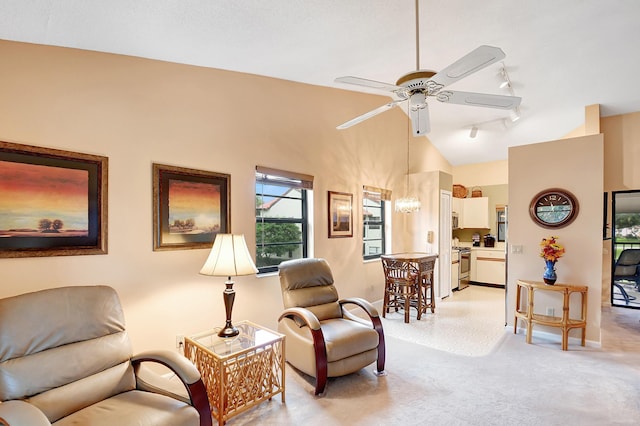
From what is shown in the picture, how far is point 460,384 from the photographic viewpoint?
2.74 m

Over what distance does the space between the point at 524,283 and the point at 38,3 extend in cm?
509

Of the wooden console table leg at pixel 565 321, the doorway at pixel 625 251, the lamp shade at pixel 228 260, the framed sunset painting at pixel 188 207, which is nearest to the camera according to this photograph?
the lamp shade at pixel 228 260

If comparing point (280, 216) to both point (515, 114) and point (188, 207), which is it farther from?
point (515, 114)

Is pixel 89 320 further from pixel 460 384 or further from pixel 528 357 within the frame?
pixel 528 357

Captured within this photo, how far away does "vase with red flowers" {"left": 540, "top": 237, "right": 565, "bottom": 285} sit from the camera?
3.58 m

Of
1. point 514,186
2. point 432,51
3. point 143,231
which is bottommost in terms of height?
point 143,231

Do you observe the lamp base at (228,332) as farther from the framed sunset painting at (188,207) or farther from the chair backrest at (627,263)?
the chair backrest at (627,263)

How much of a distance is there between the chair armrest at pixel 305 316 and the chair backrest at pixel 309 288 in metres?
0.14

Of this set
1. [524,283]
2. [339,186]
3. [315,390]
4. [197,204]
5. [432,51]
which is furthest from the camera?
[339,186]

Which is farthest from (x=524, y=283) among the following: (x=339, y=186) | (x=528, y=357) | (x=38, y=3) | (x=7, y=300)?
(x=38, y=3)

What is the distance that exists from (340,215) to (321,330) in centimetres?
227

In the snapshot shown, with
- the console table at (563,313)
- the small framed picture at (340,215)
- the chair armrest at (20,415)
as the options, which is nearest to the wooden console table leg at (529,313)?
the console table at (563,313)

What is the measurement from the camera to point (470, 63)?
5.63 feet

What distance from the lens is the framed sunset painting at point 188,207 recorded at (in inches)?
107
